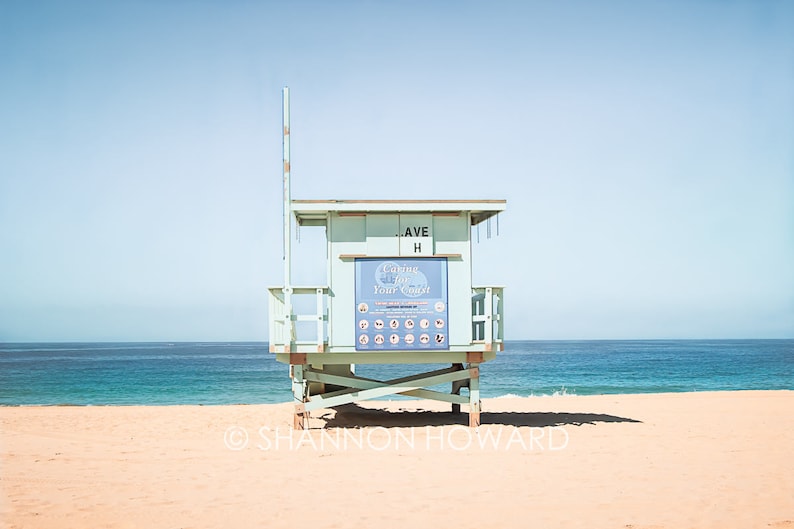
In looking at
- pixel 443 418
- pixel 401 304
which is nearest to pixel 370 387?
pixel 401 304

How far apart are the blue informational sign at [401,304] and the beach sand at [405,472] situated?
1839mm

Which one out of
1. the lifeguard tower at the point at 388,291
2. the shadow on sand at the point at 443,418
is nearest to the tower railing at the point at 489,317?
the lifeguard tower at the point at 388,291

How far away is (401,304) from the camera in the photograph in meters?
14.9

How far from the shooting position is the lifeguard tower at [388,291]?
14.8 meters

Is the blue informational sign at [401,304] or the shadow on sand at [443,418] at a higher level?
the blue informational sign at [401,304]

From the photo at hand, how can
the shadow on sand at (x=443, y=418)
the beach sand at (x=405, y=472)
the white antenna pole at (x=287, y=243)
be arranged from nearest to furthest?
the beach sand at (x=405, y=472) < the white antenna pole at (x=287, y=243) < the shadow on sand at (x=443, y=418)

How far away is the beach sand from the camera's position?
8.47 m

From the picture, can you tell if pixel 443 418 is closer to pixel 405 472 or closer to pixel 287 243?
pixel 287 243

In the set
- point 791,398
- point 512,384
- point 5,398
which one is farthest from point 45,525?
point 512,384

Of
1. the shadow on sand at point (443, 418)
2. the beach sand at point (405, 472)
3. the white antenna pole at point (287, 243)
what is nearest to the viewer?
the beach sand at point (405, 472)

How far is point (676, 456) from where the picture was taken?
12.3 meters

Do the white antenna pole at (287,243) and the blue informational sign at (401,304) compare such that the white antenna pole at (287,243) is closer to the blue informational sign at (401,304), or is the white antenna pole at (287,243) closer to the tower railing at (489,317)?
the blue informational sign at (401,304)

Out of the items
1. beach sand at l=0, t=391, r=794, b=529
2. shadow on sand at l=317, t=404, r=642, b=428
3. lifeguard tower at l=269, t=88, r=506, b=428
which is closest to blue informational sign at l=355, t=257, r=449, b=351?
lifeguard tower at l=269, t=88, r=506, b=428

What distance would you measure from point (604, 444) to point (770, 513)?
500 cm
